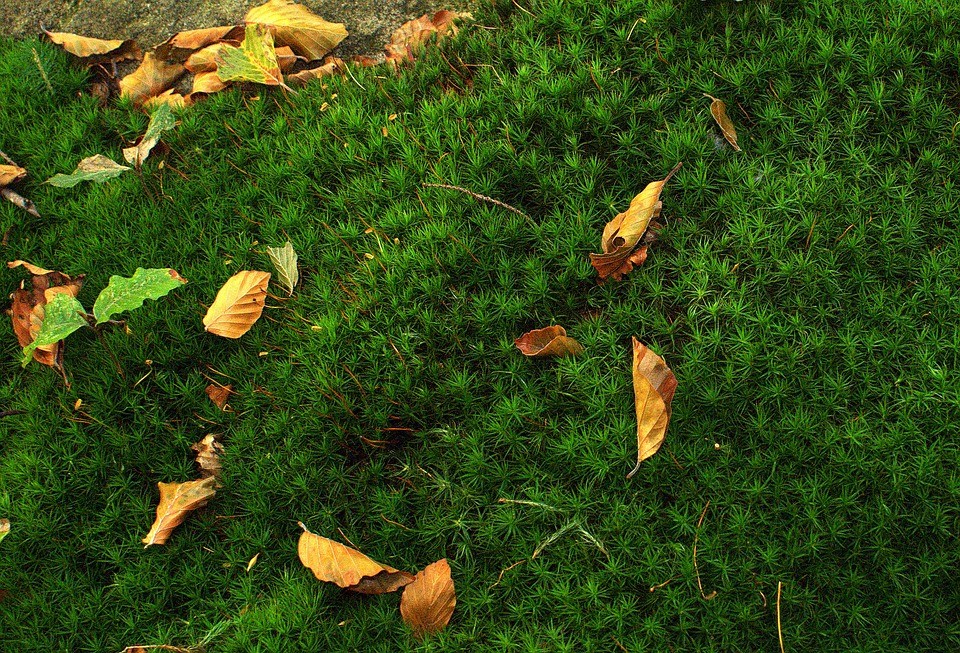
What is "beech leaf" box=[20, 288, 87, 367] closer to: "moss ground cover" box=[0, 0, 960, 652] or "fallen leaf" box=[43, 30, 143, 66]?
"moss ground cover" box=[0, 0, 960, 652]

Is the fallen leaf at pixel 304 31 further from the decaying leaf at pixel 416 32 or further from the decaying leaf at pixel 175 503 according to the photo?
the decaying leaf at pixel 175 503

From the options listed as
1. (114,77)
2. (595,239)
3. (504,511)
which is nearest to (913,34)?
(595,239)

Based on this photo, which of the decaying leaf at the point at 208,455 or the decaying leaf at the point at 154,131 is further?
the decaying leaf at the point at 154,131

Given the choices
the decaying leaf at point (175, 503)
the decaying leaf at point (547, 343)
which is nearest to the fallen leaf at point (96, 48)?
the decaying leaf at point (175, 503)

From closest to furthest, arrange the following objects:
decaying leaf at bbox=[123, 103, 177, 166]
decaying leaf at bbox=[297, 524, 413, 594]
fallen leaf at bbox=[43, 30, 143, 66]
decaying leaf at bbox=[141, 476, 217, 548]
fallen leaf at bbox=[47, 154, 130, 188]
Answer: decaying leaf at bbox=[297, 524, 413, 594] < decaying leaf at bbox=[141, 476, 217, 548] < fallen leaf at bbox=[47, 154, 130, 188] < decaying leaf at bbox=[123, 103, 177, 166] < fallen leaf at bbox=[43, 30, 143, 66]

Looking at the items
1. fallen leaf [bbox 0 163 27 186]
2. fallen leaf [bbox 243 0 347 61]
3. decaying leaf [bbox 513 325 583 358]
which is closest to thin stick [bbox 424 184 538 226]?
decaying leaf [bbox 513 325 583 358]
